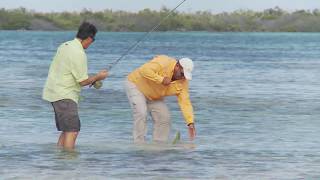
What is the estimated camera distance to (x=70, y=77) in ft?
39.3

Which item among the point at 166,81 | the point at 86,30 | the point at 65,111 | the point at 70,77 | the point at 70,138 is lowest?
the point at 70,138

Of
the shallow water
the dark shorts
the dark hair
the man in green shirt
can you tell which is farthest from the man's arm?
the shallow water

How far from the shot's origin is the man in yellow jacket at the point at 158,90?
42.0ft

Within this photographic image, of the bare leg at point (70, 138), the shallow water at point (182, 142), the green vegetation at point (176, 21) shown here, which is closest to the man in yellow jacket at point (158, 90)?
the shallow water at point (182, 142)

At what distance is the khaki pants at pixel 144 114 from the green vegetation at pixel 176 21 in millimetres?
124975

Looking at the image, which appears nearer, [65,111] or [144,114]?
[65,111]

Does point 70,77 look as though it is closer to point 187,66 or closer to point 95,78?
point 95,78

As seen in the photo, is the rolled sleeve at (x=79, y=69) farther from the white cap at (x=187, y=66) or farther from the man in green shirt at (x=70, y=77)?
the white cap at (x=187, y=66)

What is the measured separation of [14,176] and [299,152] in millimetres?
4068

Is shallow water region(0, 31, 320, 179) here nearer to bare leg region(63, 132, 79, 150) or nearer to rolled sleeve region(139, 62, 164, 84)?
bare leg region(63, 132, 79, 150)

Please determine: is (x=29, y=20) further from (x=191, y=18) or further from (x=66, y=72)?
(x=66, y=72)

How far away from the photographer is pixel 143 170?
12.2 m

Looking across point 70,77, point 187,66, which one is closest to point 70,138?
point 70,77

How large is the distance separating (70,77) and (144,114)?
1.60 meters
